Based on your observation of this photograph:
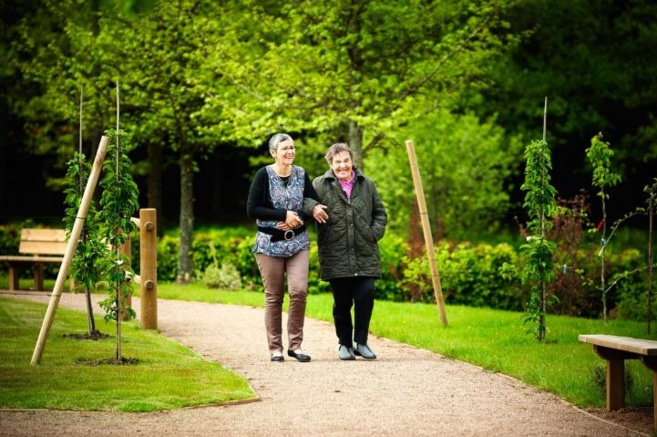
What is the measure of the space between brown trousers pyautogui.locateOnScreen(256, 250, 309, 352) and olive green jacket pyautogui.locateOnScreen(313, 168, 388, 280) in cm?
23

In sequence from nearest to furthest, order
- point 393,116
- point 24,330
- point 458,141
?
point 24,330, point 393,116, point 458,141

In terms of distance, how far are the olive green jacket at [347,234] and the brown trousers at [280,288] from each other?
231mm

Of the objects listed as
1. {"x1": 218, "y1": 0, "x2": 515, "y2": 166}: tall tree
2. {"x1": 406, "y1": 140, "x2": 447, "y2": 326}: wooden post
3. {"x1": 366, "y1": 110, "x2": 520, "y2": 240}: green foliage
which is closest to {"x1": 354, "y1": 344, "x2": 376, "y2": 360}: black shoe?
{"x1": 406, "y1": 140, "x2": 447, "y2": 326}: wooden post

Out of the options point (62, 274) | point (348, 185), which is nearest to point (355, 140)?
point (348, 185)

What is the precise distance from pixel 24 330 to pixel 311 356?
3.21 m

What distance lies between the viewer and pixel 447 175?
76.5 ft

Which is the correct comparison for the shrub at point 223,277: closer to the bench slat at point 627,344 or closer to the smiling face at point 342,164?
the smiling face at point 342,164

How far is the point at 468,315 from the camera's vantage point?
554 inches

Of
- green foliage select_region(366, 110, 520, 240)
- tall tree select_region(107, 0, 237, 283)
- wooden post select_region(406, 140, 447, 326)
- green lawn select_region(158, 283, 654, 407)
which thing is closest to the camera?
green lawn select_region(158, 283, 654, 407)

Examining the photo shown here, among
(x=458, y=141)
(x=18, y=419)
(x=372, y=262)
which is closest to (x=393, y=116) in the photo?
(x=458, y=141)

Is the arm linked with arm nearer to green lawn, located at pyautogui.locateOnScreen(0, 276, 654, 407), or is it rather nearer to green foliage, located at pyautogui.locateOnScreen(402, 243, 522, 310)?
green lawn, located at pyautogui.locateOnScreen(0, 276, 654, 407)

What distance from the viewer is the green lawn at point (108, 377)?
7312mm

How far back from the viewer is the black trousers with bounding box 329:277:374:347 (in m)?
9.79

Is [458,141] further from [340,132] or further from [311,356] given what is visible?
[311,356]
